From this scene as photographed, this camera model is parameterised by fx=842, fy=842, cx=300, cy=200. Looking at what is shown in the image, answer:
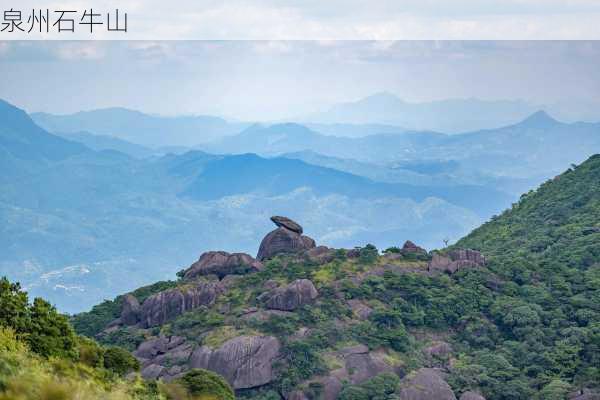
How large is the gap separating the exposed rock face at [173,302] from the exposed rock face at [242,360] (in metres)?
6.24

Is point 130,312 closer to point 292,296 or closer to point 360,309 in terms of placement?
point 292,296

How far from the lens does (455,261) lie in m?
53.7

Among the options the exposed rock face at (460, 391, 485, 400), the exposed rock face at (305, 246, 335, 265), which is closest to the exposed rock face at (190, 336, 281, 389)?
the exposed rock face at (460, 391, 485, 400)

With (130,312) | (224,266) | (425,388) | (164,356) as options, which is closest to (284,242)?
(224,266)

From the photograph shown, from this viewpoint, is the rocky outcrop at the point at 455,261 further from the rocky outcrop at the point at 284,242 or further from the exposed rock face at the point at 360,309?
the rocky outcrop at the point at 284,242

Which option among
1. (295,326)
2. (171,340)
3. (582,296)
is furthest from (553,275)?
(171,340)

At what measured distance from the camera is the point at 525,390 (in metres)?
40.4

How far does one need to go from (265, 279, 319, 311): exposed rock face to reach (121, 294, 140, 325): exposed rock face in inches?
329

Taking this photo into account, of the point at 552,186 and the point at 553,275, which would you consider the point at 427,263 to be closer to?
the point at 553,275

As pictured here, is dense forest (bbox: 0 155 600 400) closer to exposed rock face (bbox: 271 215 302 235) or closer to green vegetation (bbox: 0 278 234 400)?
exposed rock face (bbox: 271 215 302 235)

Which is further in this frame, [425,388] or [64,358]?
[425,388]

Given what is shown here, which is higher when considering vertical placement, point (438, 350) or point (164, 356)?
point (164, 356)

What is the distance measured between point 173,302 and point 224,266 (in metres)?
5.39

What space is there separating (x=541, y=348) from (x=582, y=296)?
6626mm
